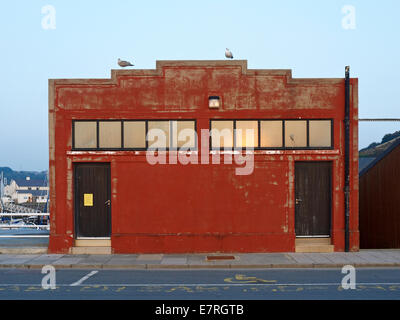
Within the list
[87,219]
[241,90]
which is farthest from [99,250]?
[241,90]

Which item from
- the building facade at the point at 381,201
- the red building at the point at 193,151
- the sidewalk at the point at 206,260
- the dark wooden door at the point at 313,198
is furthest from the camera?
the building facade at the point at 381,201

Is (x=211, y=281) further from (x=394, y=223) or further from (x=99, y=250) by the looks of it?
(x=394, y=223)

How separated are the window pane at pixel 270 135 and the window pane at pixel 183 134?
7.57ft

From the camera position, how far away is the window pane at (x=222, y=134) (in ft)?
46.0

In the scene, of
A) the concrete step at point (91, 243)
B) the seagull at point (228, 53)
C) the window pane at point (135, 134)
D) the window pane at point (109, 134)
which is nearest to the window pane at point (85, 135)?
the window pane at point (109, 134)

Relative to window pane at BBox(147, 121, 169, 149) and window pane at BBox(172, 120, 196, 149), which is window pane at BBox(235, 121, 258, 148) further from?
window pane at BBox(147, 121, 169, 149)

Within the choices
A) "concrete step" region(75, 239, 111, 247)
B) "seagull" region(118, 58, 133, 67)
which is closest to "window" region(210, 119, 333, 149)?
"seagull" region(118, 58, 133, 67)

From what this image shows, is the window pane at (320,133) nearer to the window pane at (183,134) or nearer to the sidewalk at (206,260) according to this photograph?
the sidewalk at (206,260)

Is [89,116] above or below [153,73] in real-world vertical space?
below

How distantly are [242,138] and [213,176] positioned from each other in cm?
159

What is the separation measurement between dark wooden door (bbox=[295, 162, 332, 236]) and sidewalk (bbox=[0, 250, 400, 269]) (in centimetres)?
103

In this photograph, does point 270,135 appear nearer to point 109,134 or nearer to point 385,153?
point 109,134

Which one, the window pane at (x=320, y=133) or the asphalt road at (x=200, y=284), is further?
the window pane at (x=320, y=133)

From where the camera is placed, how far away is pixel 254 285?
382 inches
